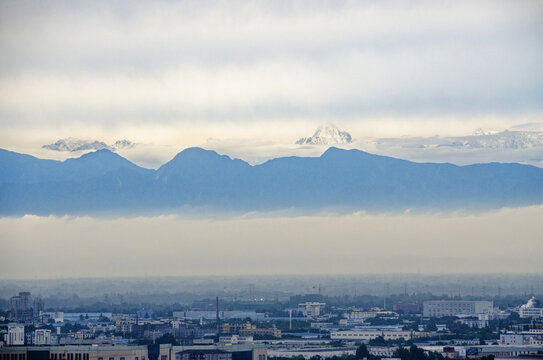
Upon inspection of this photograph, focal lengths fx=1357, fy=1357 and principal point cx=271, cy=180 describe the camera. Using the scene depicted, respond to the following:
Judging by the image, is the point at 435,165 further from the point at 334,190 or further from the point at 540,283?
the point at 540,283

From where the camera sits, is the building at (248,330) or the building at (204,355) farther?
the building at (248,330)

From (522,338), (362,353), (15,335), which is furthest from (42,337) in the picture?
(522,338)

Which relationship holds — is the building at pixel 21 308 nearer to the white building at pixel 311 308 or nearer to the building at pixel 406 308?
the white building at pixel 311 308

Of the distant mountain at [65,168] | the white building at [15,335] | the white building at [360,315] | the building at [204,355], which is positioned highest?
the distant mountain at [65,168]

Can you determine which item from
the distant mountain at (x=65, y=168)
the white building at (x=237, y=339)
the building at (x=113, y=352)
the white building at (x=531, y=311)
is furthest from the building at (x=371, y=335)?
Result: the distant mountain at (x=65, y=168)

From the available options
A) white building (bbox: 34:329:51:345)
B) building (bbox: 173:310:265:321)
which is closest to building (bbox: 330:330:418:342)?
white building (bbox: 34:329:51:345)

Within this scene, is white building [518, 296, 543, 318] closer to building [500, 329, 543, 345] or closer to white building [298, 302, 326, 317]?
white building [298, 302, 326, 317]
